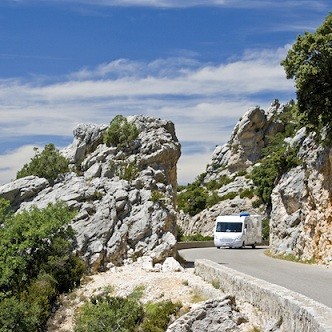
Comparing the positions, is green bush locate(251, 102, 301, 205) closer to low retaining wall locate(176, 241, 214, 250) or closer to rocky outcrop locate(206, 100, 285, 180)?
rocky outcrop locate(206, 100, 285, 180)

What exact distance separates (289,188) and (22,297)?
18807 millimetres

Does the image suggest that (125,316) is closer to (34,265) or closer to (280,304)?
(34,265)

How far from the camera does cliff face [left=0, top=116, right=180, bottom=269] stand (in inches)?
1314

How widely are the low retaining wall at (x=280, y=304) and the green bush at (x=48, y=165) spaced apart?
884 inches

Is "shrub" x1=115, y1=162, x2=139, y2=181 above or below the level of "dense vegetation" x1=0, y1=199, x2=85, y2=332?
above

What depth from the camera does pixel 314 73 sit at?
30969 millimetres

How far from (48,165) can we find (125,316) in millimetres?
19243

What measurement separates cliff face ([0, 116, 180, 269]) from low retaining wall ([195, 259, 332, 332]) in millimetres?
13631

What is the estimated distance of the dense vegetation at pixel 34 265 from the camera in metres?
26.4

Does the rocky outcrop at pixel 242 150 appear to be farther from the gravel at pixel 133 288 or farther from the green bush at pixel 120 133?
the gravel at pixel 133 288

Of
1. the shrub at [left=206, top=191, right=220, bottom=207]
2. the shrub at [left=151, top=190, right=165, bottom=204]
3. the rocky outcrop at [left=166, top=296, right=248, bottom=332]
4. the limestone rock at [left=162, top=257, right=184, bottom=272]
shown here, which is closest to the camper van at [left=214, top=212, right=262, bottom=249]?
the shrub at [left=151, top=190, right=165, bottom=204]

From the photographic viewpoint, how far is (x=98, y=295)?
2697 centimetres

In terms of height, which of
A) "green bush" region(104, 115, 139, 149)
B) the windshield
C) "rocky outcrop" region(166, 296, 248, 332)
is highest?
"green bush" region(104, 115, 139, 149)

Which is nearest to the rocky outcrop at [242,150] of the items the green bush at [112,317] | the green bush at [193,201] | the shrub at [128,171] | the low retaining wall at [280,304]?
the green bush at [193,201]
